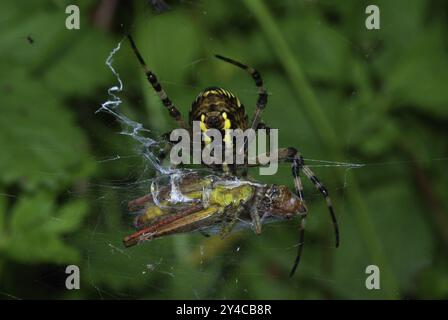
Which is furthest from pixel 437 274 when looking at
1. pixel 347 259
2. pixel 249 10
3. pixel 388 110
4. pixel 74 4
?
pixel 74 4

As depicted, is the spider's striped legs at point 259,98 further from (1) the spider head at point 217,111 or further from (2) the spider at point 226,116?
(1) the spider head at point 217,111

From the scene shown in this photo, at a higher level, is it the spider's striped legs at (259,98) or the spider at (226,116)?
the spider's striped legs at (259,98)

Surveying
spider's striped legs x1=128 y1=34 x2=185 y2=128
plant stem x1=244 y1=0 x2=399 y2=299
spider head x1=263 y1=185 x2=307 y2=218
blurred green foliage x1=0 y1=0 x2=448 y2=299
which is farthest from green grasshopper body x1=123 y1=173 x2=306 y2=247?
plant stem x1=244 y1=0 x2=399 y2=299

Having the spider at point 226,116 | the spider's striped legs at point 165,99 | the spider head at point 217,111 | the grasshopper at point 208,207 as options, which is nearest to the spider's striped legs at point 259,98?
the spider at point 226,116

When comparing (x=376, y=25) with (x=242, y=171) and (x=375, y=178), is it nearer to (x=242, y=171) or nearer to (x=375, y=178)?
(x=375, y=178)

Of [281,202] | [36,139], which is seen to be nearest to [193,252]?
[281,202]

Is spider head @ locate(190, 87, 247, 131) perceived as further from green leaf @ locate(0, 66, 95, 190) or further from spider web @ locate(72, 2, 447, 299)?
green leaf @ locate(0, 66, 95, 190)

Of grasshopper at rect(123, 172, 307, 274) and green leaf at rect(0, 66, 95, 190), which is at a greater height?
green leaf at rect(0, 66, 95, 190)
